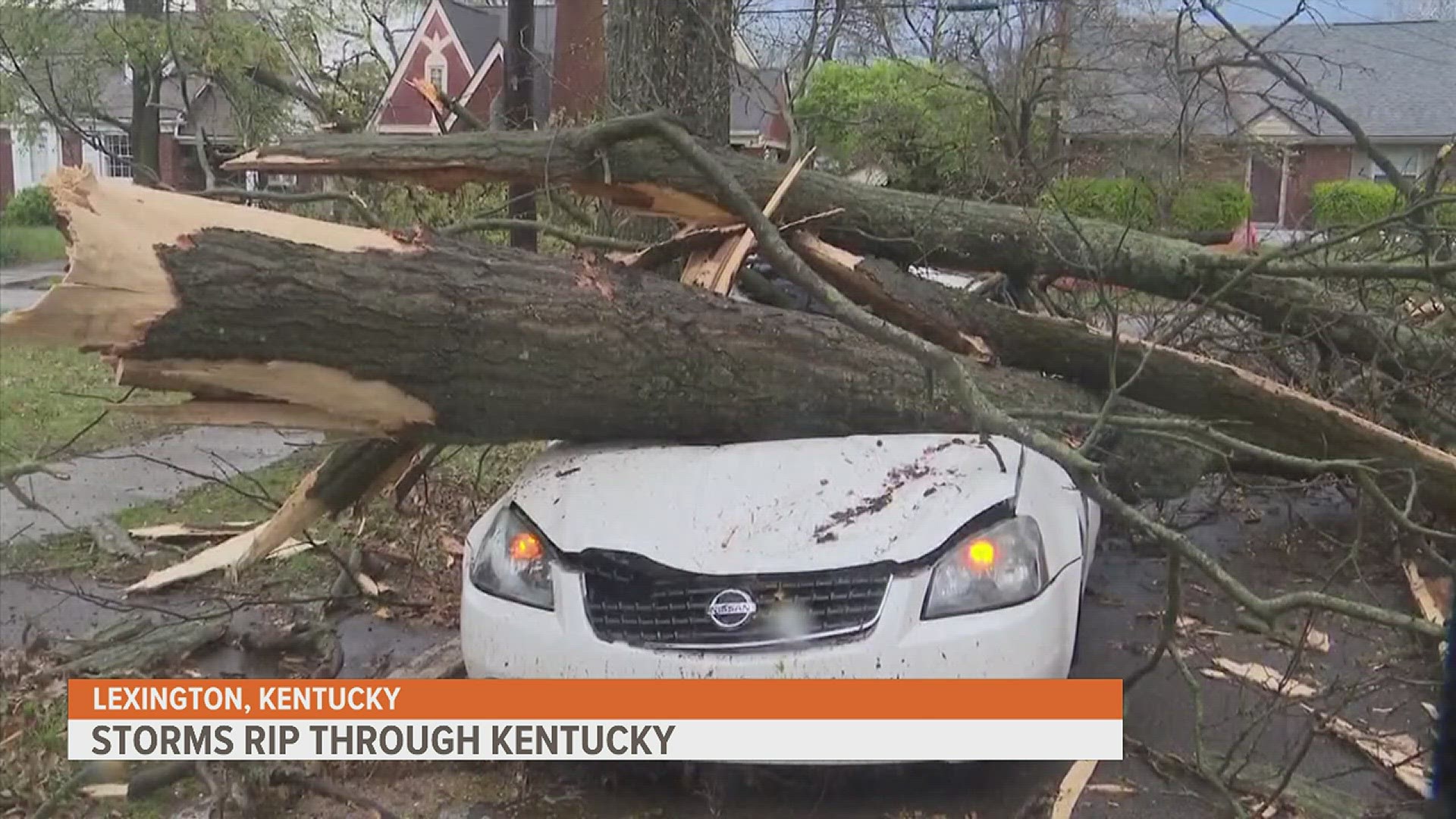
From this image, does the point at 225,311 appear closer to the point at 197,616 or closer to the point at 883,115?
the point at 197,616

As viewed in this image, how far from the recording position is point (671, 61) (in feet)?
14.2

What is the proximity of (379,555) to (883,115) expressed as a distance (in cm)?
509

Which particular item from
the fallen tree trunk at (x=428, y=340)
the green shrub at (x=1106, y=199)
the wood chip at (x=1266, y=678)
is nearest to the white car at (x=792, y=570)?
the fallen tree trunk at (x=428, y=340)

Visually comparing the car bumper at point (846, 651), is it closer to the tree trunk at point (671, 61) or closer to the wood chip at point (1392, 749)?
the wood chip at point (1392, 749)

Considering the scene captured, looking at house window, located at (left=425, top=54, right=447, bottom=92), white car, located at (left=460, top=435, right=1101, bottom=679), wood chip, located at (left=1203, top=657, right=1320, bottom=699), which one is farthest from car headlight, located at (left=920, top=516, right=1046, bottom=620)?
→ house window, located at (left=425, top=54, right=447, bottom=92)

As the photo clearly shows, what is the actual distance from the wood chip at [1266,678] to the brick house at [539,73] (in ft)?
6.51

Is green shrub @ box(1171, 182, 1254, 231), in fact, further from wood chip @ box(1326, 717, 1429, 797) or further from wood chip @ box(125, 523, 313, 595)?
wood chip @ box(125, 523, 313, 595)

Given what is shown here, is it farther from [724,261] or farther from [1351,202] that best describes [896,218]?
[1351,202]

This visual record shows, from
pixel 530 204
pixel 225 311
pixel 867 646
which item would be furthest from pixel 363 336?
pixel 530 204

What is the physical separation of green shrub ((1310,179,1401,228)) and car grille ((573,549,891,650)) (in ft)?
7.02

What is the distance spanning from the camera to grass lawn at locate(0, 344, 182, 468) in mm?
2279

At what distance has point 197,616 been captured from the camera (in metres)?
3.20

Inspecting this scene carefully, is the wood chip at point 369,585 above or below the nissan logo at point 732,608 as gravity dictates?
below

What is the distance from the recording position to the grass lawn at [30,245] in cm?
205
